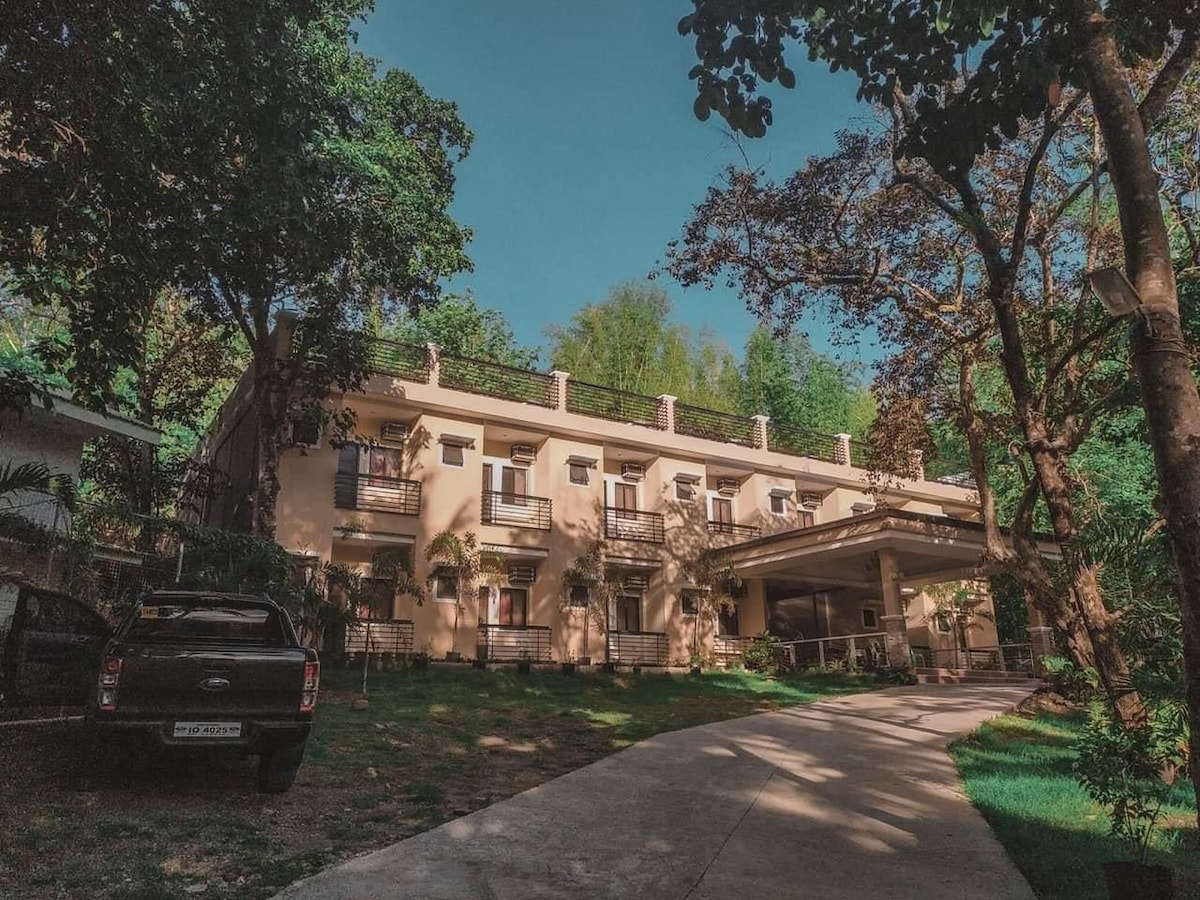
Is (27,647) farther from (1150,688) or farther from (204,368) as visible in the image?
(204,368)

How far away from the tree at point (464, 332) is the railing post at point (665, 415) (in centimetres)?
864

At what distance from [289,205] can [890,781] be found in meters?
9.03

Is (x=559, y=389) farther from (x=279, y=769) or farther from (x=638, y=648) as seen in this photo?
(x=279, y=769)

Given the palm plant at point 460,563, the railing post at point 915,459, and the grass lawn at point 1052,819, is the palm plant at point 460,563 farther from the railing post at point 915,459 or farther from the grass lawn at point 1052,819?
the grass lawn at point 1052,819

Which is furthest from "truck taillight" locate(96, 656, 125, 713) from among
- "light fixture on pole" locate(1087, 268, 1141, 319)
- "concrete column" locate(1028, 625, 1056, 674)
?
"concrete column" locate(1028, 625, 1056, 674)

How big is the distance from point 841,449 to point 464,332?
48.1ft

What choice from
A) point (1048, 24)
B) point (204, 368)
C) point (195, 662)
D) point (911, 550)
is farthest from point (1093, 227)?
point (204, 368)

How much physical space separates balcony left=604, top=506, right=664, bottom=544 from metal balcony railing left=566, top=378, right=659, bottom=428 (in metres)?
2.66

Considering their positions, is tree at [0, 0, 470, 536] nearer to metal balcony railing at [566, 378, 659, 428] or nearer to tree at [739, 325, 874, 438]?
metal balcony railing at [566, 378, 659, 428]

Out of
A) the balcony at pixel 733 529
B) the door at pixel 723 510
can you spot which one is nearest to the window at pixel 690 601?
the balcony at pixel 733 529

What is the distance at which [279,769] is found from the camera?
22.1ft

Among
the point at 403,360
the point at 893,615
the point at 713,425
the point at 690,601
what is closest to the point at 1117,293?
the point at 893,615

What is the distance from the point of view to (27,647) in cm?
744

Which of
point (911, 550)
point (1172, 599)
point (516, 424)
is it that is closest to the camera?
point (1172, 599)
